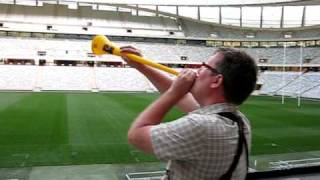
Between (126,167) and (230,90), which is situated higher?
Result: (230,90)

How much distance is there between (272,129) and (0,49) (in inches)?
1507

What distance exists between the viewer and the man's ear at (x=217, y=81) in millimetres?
1849

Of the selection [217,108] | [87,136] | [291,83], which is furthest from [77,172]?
[291,83]

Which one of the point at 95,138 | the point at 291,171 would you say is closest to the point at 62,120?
the point at 95,138

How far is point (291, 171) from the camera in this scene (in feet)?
21.8

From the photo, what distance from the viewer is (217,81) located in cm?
185

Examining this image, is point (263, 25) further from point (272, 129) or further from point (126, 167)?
point (126, 167)

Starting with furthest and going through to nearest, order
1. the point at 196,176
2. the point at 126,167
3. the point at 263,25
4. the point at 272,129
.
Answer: the point at 263,25, the point at 272,129, the point at 126,167, the point at 196,176

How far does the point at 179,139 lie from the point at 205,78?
0.30 metres

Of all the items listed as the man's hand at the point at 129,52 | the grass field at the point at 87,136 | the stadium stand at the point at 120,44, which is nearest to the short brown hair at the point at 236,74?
the man's hand at the point at 129,52

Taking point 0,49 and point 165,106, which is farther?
point 0,49

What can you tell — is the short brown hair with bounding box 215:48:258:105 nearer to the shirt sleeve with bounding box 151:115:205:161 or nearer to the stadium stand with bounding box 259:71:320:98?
the shirt sleeve with bounding box 151:115:205:161

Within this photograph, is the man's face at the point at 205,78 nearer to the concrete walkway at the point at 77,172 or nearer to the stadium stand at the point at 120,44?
the concrete walkway at the point at 77,172

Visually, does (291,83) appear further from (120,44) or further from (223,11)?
(120,44)
